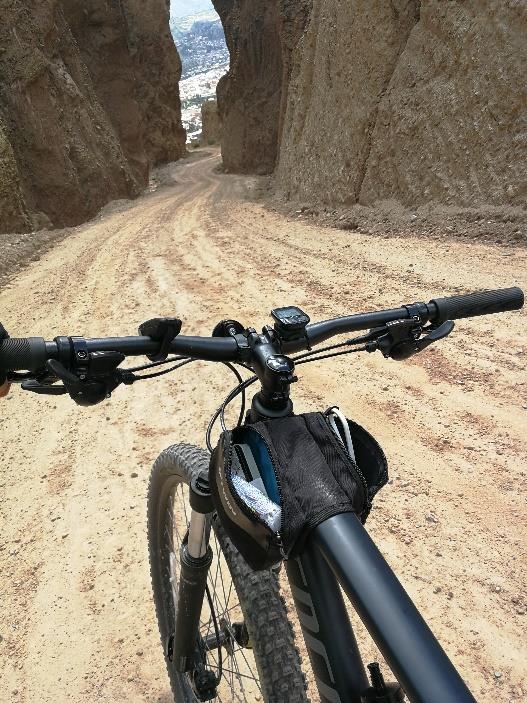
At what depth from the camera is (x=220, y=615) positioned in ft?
7.42

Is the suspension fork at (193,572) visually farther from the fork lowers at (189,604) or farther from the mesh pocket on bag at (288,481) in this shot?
the mesh pocket on bag at (288,481)

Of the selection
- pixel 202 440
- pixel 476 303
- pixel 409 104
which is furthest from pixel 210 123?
pixel 476 303

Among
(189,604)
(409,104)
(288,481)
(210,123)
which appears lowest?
(210,123)

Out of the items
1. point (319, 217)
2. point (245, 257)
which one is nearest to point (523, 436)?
point (245, 257)

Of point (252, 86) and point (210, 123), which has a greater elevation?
point (252, 86)

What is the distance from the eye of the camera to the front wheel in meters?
1.49

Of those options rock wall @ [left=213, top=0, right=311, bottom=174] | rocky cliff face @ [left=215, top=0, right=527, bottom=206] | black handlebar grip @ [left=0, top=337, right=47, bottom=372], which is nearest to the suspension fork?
black handlebar grip @ [left=0, top=337, right=47, bottom=372]

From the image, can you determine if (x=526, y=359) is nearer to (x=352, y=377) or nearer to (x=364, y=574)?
(x=352, y=377)

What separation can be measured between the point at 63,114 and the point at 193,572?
805 inches

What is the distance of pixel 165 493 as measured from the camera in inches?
91.2

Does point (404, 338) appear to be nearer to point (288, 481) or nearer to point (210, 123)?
point (288, 481)

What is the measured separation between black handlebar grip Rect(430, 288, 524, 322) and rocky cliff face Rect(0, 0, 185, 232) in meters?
15.1

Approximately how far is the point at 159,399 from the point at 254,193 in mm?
16645

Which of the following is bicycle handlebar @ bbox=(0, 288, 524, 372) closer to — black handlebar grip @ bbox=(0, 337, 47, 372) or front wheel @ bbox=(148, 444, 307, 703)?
black handlebar grip @ bbox=(0, 337, 47, 372)
